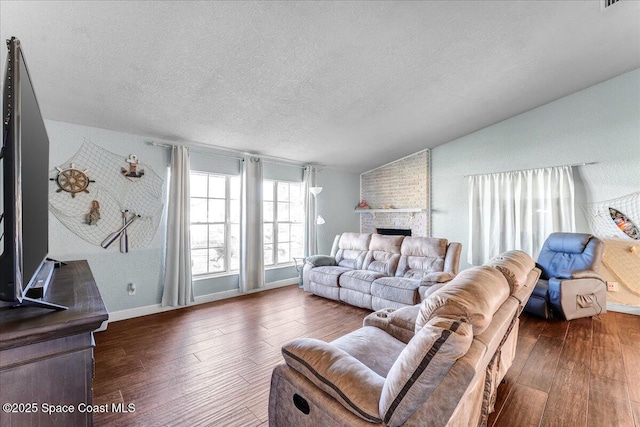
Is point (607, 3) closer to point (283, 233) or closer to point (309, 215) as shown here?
point (309, 215)

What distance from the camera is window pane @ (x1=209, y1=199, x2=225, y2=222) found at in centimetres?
445

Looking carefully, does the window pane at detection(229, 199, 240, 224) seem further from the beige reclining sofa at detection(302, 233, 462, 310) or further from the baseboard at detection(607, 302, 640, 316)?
the baseboard at detection(607, 302, 640, 316)

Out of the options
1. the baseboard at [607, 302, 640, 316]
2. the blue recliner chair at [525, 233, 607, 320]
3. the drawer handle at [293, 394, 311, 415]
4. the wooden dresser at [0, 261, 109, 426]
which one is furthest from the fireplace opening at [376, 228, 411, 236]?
the wooden dresser at [0, 261, 109, 426]

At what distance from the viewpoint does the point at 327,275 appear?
14.1 ft

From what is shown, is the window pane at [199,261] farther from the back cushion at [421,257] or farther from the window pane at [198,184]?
the back cushion at [421,257]

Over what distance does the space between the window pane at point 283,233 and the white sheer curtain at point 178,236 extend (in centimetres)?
176

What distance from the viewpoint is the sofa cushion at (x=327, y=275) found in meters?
4.21

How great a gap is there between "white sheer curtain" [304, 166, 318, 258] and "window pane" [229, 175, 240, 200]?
140 centimetres

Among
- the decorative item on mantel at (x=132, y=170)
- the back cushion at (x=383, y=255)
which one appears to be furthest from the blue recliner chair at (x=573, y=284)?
the decorative item on mantel at (x=132, y=170)

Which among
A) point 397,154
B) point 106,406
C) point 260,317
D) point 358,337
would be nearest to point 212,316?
point 260,317

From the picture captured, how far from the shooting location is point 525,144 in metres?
4.60

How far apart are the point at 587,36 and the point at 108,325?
626cm

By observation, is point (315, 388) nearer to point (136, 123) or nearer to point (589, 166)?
point (136, 123)

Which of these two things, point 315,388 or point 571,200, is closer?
point 315,388
